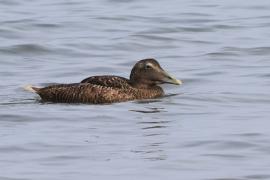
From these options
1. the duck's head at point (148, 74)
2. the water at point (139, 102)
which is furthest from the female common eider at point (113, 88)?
the water at point (139, 102)

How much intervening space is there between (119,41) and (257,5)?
6.28 meters

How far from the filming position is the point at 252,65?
20797 millimetres

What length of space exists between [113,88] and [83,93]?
1.64 ft

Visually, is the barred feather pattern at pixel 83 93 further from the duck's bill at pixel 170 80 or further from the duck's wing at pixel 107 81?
the duck's bill at pixel 170 80

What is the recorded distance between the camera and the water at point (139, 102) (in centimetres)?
1329

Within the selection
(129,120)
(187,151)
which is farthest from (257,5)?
(187,151)

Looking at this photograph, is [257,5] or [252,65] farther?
[257,5]

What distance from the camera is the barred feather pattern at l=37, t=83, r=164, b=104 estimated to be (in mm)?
17438


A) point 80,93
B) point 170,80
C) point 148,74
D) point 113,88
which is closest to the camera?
point 80,93

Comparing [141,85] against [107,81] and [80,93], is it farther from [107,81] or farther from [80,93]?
[80,93]

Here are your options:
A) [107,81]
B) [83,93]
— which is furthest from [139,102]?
[83,93]

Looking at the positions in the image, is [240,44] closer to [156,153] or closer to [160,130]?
[160,130]

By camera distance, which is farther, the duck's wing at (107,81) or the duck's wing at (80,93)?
the duck's wing at (107,81)

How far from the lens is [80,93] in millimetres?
17422
